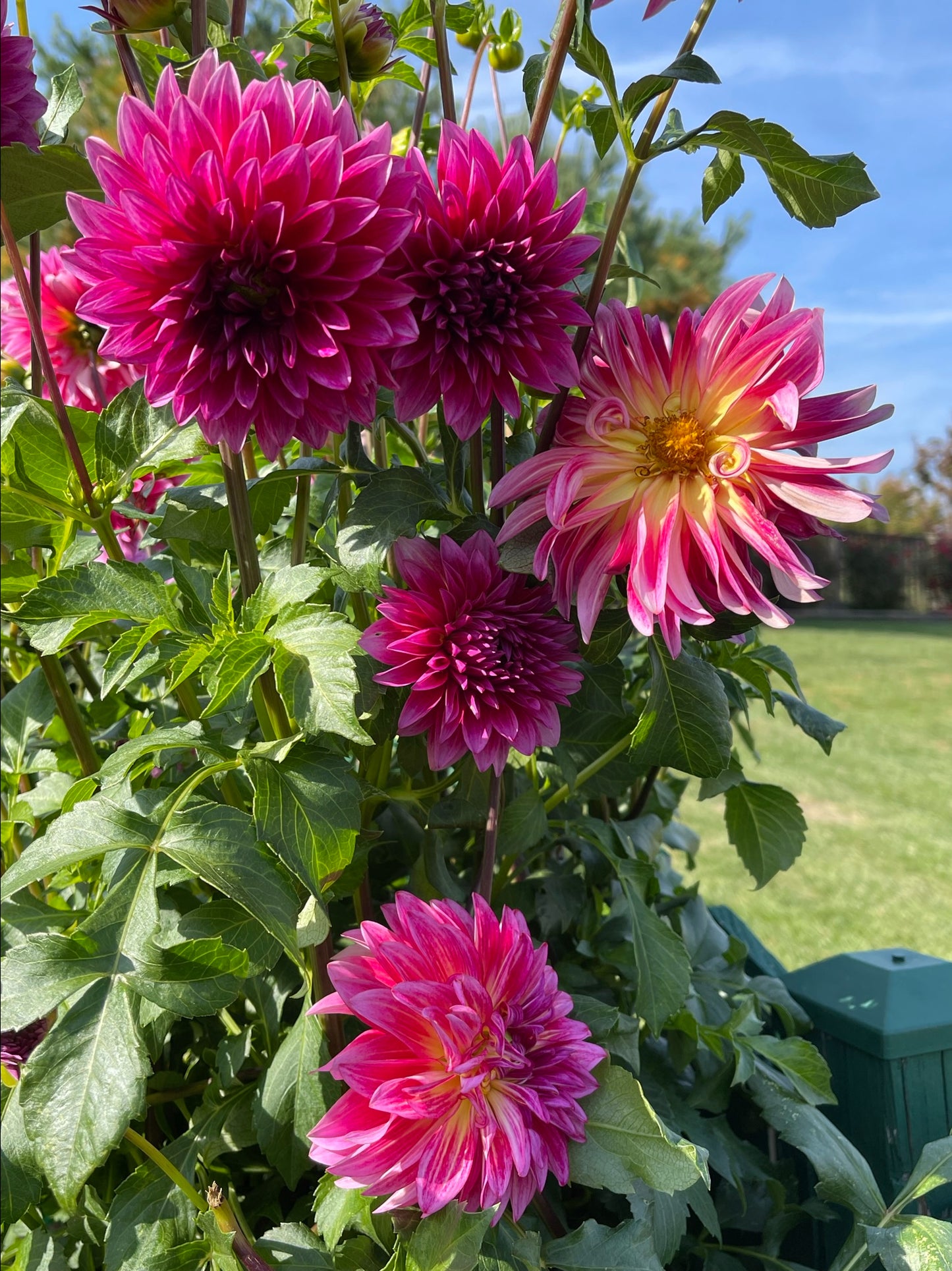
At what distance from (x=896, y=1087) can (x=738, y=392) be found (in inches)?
27.5

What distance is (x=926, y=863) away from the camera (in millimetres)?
3652

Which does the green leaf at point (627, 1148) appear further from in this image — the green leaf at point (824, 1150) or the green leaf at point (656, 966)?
the green leaf at point (824, 1150)

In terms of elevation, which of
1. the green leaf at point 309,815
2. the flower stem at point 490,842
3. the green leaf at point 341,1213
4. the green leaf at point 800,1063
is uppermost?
the green leaf at point 309,815

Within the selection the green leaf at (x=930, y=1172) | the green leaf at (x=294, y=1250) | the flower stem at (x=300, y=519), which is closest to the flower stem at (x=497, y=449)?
the flower stem at (x=300, y=519)

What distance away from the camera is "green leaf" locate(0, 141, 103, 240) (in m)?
0.49

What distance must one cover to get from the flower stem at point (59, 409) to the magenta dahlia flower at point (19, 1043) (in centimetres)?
30

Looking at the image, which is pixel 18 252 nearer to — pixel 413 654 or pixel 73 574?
pixel 73 574

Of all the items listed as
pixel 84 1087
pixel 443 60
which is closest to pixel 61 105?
pixel 443 60

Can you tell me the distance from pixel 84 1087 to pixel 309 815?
156 millimetres

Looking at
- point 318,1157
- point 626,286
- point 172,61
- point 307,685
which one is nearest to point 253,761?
point 307,685

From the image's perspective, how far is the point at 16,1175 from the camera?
527 millimetres

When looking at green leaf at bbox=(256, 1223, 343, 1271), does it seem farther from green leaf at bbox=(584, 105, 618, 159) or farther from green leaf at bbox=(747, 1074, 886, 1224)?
green leaf at bbox=(584, 105, 618, 159)

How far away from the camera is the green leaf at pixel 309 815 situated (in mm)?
493

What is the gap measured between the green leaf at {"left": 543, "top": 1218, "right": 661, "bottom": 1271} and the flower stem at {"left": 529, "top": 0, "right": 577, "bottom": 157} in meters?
0.58
